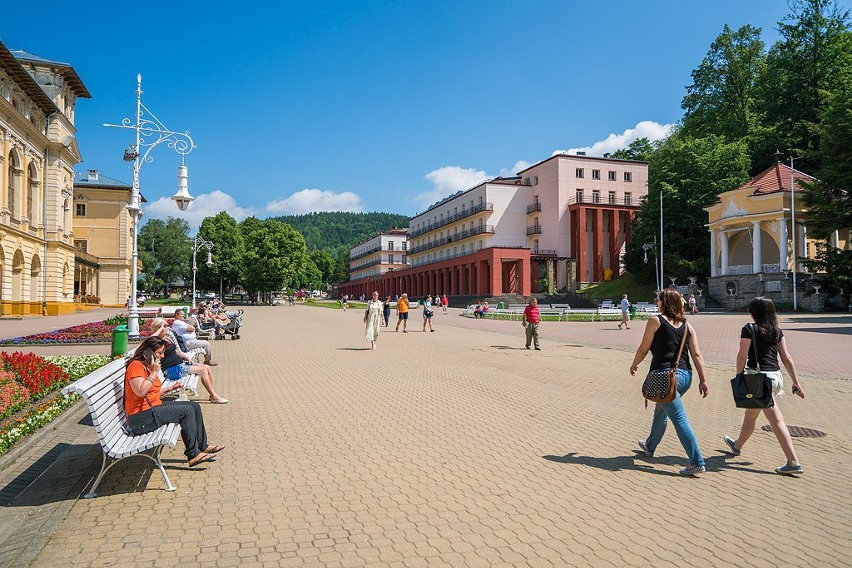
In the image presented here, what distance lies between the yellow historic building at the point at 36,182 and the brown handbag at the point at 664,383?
3946 centimetres

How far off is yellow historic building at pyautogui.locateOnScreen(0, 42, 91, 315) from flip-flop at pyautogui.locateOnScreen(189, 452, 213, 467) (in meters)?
36.6

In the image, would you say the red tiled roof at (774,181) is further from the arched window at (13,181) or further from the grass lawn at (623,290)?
the arched window at (13,181)

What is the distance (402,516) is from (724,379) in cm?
987

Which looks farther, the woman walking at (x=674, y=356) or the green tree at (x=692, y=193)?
the green tree at (x=692, y=193)

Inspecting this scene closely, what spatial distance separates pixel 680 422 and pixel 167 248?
114751 millimetres

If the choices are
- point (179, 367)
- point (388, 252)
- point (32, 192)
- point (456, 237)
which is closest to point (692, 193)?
point (456, 237)

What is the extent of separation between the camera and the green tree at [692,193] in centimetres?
5006

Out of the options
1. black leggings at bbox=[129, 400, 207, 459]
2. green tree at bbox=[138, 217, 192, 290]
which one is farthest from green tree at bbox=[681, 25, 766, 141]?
green tree at bbox=[138, 217, 192, 290]

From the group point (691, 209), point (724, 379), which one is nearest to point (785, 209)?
point (691, 209)

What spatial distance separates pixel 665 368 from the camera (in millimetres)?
5695

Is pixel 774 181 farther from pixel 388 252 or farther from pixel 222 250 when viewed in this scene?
pixel 388 252

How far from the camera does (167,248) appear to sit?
10781cm

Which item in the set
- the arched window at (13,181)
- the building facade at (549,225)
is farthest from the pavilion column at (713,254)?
the arched window at (13,181)

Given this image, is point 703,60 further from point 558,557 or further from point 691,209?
point 558,557
